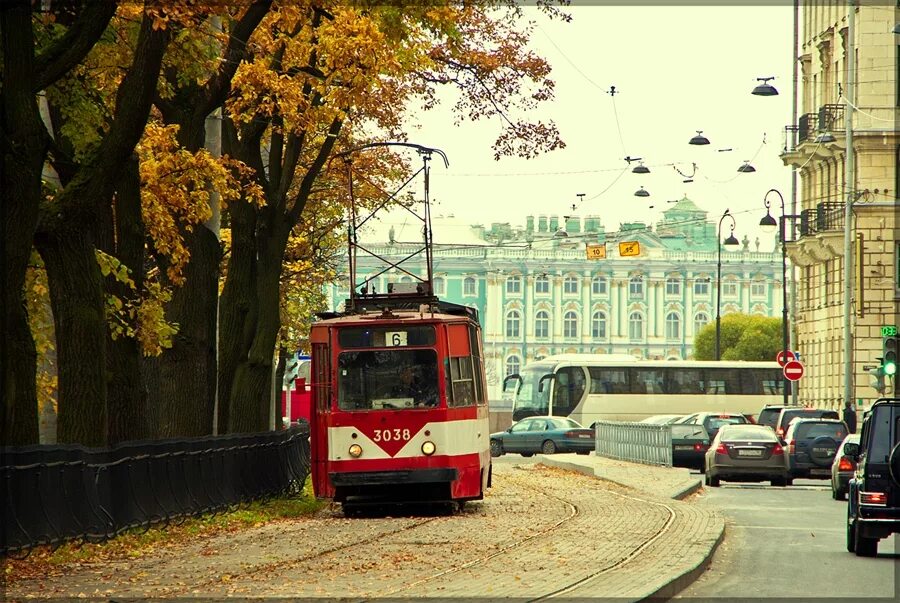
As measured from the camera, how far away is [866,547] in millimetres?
17875

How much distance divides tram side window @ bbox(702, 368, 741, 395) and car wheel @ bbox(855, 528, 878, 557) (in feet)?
179

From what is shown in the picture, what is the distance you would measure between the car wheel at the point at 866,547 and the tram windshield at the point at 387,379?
8.06 metres

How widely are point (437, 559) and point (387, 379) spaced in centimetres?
886

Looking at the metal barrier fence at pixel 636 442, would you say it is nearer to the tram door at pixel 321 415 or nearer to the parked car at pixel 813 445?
the parked car at pixel 813 445

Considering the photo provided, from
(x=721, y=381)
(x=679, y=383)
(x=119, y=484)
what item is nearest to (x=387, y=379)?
(x=119, y=484)

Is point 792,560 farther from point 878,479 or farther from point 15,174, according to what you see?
point 15,174

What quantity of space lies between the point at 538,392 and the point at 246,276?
4517 centimetres

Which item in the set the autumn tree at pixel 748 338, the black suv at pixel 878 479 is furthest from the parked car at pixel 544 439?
the autumn tree at pixel 748 338

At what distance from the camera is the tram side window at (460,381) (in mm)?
24703

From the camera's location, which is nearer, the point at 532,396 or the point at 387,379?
the point at 387,379

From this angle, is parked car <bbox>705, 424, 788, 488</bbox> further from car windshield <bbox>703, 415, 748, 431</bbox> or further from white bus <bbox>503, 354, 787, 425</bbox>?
white bus <bbox>503, 354, 787, 425</bbox>

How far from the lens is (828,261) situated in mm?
65438

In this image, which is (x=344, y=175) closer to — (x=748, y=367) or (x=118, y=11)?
(x=118, y=11)

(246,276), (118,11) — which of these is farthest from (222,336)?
(118,11)
